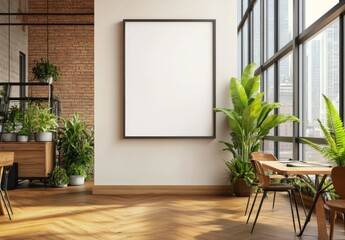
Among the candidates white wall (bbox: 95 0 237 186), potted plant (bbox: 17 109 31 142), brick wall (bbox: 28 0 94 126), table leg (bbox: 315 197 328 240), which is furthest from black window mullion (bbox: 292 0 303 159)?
brick wall (bbox: 28 0 94 126)

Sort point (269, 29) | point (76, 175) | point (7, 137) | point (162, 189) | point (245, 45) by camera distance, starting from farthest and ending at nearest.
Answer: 1. point (245, 45)
2. point (76, 175)
3. point (7, 137)
4. point (269, 29)
5. point (162, 189)

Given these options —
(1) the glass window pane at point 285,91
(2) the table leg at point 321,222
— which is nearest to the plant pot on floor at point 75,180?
(1) the glass window pane at point 285,91

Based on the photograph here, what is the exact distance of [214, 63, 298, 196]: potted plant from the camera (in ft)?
21.7

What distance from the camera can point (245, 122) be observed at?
664 centimetres

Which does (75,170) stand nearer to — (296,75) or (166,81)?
(166,81)

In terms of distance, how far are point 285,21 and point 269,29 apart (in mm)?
957

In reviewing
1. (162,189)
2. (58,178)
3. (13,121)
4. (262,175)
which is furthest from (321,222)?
(13,121)

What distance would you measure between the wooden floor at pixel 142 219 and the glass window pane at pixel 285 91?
112cm

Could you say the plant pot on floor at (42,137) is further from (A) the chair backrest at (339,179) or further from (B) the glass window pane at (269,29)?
(A) the chair backrest at (339,179)

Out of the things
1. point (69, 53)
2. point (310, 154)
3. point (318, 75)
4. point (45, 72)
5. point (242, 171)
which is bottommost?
point (242, 171)

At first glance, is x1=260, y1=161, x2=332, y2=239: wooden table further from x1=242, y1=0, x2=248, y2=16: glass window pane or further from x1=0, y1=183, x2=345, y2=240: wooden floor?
x1=242, y1=0, x2=248, y2=16: glass window pane

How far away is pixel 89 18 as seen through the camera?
13.0 m

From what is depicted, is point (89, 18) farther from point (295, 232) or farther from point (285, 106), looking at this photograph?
point (295, 232)

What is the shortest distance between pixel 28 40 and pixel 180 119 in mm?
7671
